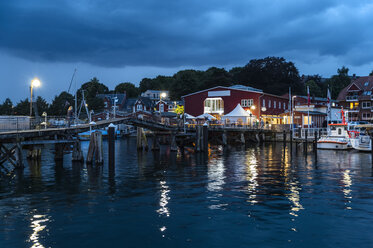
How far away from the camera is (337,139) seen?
48688 mm

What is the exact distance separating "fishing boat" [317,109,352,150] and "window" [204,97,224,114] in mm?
26194

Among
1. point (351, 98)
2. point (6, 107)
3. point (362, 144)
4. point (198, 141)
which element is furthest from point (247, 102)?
point (6, 107)

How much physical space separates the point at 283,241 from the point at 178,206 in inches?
226

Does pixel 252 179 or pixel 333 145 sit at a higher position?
pixel 333 145

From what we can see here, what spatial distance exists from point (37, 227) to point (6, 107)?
94.7 metres

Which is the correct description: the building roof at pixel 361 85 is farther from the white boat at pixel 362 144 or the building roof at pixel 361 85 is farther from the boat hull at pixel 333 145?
the white boat at pixel 362 144

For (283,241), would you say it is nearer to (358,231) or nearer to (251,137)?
(358,231)

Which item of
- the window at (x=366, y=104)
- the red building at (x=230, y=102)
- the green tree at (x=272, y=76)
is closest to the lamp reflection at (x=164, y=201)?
the red building at (x=230, y=102)

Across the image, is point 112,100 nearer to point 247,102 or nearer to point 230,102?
point 230,102

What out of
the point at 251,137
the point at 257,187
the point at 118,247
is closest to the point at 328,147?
the point at 251,137

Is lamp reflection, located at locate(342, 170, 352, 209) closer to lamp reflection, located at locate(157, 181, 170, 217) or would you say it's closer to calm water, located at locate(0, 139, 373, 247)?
calm water, located at locate(0, 139, 373, 247)

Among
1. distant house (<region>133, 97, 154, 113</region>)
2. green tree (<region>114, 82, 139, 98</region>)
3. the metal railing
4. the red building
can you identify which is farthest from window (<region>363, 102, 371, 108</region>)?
green tree (<region>114, 82, 139, 98</region>)

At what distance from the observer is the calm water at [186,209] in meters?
11.8

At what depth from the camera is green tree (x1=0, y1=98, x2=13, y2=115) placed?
91.6 meters
